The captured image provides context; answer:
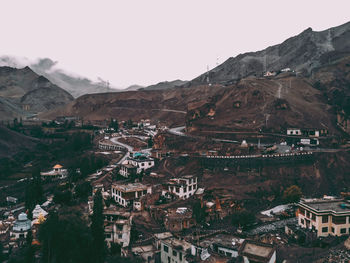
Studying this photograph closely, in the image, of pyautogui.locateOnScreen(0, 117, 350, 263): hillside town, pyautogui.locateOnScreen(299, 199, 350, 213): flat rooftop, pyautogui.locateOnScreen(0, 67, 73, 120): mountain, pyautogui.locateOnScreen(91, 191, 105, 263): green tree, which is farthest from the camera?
pyautogui.locateOnScreen(0, 67, 73, 120): mountain

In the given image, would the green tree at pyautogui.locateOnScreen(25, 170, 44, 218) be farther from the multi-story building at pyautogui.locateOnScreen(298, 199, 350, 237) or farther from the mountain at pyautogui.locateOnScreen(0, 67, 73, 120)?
the mountain at pyautogui.locateOnScreen(0, 67, 73, 120)

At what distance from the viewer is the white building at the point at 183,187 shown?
43.0 m

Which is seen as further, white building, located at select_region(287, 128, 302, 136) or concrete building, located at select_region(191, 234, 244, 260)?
white building, located at select_region(287, 128, 302, 136)

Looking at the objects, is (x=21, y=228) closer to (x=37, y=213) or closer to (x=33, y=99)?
(x=37, y=213)

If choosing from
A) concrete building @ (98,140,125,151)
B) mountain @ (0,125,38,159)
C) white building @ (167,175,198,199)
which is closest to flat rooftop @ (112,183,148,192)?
white building @ (167,175,198,199)

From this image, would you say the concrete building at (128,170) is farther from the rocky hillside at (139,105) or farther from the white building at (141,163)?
the rocky hillside at (139,105)

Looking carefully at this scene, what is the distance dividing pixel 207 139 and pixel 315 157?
18.4 metres

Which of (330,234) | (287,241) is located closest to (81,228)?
(287,241)

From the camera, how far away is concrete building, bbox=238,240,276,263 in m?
24.0

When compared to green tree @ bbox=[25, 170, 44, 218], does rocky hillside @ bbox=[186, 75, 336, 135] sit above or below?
above

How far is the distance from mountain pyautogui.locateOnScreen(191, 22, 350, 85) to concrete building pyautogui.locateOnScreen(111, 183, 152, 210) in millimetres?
100149

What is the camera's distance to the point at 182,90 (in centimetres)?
13500

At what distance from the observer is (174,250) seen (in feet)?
89.5

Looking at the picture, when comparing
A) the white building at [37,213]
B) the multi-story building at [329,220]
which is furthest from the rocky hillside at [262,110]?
the white building at [37,213]
